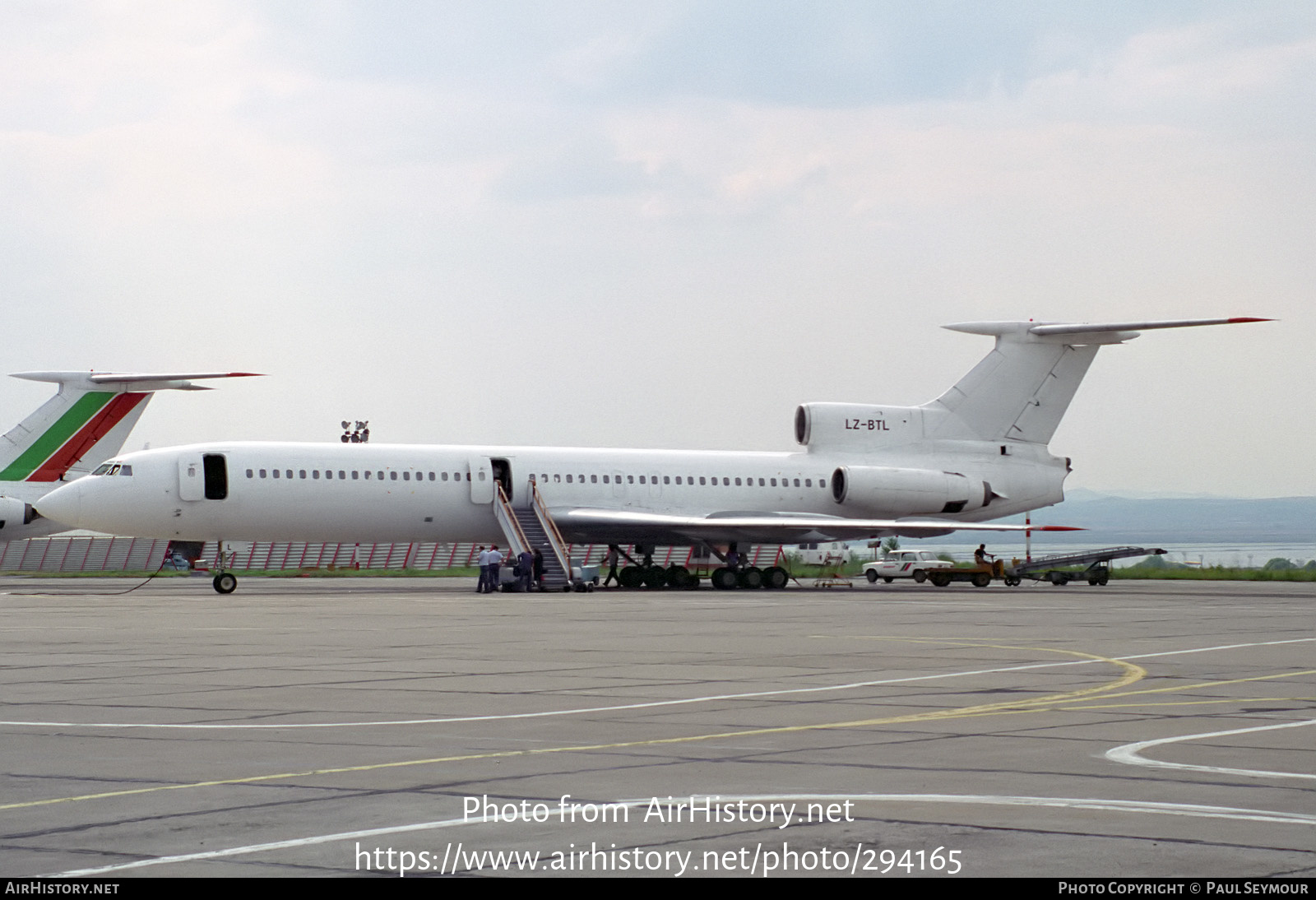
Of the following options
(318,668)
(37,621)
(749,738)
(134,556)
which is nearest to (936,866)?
(749,738)

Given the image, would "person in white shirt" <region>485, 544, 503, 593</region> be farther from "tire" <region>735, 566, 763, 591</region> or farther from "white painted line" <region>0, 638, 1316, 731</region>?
"white painted line" <region>0, 638, 1316, 731</region>

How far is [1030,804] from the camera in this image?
8367 mm

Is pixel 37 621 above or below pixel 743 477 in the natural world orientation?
below

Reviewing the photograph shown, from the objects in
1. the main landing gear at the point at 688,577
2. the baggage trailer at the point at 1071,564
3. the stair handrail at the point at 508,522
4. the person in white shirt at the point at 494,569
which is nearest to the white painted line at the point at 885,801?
the person in white shirt at the point at 494,569

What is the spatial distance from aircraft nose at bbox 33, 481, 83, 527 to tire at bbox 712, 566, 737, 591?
17.4 meters

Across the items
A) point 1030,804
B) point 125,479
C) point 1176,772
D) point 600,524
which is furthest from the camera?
point 600,524

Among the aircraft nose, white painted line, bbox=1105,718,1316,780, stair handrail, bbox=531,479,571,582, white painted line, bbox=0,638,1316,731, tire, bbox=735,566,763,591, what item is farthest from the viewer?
tire, bbox=735,566,763,591

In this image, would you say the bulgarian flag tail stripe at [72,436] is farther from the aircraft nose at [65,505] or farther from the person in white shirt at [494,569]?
the person in white shirt at [494,569]

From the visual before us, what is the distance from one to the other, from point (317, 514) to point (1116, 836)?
36627mm

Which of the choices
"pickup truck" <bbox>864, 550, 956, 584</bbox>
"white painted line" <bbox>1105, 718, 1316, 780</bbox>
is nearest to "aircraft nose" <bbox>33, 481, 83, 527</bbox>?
"pickup truck" <bbox>864, 550, 956, 584</bbox>

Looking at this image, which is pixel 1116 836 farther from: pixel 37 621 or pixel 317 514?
pixel 317 514

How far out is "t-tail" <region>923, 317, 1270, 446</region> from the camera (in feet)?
161

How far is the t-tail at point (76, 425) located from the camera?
48438 millimetres

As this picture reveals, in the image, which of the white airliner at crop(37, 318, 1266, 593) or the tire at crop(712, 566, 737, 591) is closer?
the white airliner at crop(37, 318, 1266, 593)
